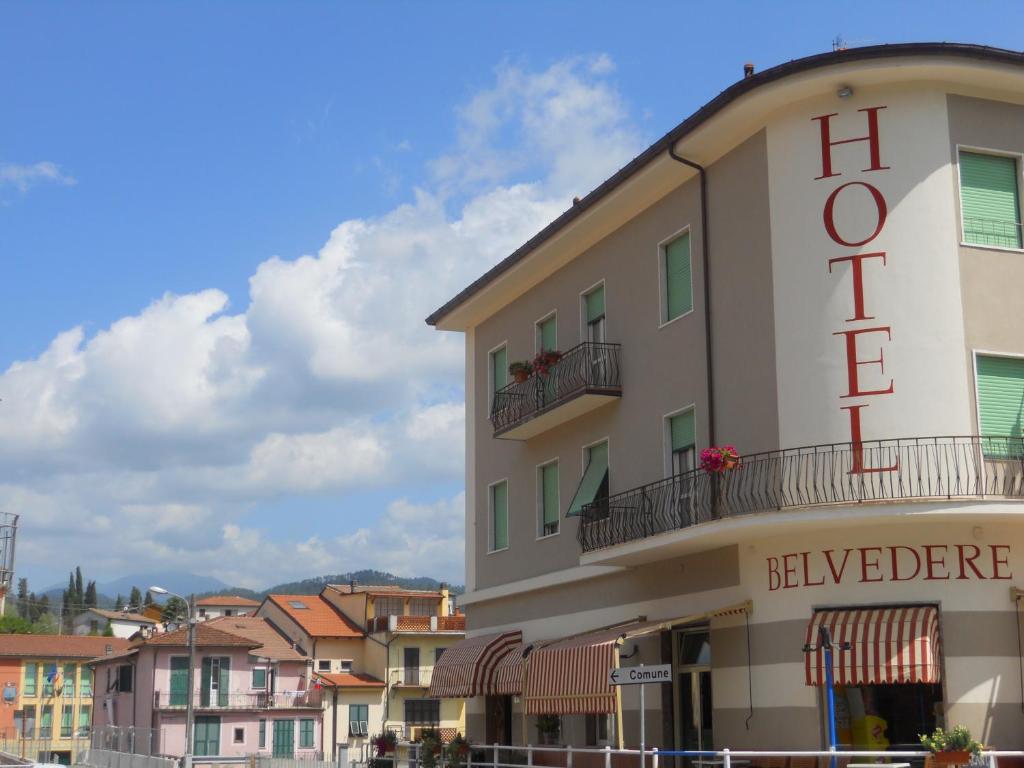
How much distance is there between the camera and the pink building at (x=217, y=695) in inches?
2677

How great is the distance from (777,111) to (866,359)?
4335 millimetres

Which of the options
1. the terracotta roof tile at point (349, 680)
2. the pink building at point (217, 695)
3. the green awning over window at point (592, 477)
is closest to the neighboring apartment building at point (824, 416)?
the green awning over window at point (592, 477)

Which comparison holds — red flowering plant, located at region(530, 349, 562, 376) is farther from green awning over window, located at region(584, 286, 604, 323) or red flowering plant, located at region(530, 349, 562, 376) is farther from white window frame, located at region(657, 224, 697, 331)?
white window frame, located at region(657, 224, 697, 331)

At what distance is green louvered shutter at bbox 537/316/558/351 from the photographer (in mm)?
28250

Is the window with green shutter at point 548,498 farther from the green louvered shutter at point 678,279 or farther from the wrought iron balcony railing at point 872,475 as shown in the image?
the wrought iron balcony railing at point 872,475

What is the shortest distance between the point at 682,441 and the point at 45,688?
7753 cm

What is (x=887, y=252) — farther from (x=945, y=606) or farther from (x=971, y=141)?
(x=945, y=606)

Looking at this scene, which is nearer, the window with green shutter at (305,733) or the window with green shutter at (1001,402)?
the window with green shutter at (1001,402)

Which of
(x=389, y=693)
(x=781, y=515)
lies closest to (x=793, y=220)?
(x=781, y=515)

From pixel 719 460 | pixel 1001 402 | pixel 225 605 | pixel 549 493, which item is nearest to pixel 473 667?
pixel 549 493

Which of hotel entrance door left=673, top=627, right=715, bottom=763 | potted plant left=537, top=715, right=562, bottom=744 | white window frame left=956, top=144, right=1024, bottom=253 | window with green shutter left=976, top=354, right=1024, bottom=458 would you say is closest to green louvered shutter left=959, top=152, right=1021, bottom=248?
white window frame left=956, top=144, right=1024, bottom=253

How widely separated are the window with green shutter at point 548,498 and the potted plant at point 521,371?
1.97 metres

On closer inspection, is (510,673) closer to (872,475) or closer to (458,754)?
(458,754)

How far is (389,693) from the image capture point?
7931 centimetres
